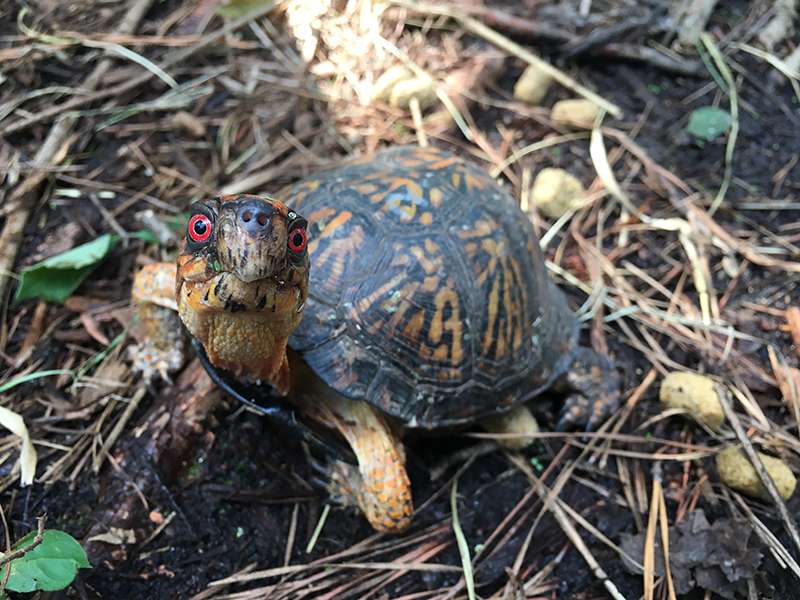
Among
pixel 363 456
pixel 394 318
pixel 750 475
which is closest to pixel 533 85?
pixel 394 318

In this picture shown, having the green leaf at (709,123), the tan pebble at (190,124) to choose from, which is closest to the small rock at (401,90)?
the tan pebble at (190,124)

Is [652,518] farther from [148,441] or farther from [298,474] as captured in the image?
[148,441]

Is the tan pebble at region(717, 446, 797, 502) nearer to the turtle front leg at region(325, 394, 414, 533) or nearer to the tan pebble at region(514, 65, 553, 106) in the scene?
the turtle front leg at region(325, 394, 414, 533)

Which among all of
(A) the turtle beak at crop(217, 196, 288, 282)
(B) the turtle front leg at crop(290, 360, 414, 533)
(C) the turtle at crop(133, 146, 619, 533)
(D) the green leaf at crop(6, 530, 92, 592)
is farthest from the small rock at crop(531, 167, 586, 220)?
(D) the green leaf at crop(6, 530, 92, 592)

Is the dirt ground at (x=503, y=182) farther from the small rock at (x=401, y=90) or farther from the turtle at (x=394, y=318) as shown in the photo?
the turtle at (x=394, y=318)

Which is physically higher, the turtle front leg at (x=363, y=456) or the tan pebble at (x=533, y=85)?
the tan pebble at (x=533, y=85)

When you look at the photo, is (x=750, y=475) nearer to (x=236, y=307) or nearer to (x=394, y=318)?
(x=394, y=318)
